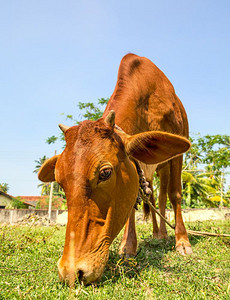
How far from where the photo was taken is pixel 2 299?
197cm

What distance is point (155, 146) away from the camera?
2.93 metres

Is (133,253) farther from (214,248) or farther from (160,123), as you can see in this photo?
(160,123)

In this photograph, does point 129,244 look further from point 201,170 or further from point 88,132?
point 201,170

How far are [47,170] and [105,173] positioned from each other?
1279 millimetres

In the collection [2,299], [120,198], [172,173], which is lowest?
[2,299]

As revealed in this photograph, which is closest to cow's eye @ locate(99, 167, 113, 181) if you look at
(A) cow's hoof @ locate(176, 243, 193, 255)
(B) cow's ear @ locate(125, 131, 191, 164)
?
(B) cow's ear @ locate(125, 131, 191, 164)

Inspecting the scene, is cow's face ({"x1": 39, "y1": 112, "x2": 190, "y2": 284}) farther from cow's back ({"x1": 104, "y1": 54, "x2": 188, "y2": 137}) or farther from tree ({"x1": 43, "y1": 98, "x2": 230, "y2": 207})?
tree ({"x1": 43, "y1": 98, "x2": 230, "y2": 207})

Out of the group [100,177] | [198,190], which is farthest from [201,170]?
[100,177]

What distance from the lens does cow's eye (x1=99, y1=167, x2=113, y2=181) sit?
241cm

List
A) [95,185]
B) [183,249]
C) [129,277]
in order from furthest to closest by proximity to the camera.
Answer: [183,249]
[129,277]
[95,185]

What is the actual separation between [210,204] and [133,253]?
24324 millimetres

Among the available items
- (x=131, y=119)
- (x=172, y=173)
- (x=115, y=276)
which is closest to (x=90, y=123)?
(x=131, y=119)

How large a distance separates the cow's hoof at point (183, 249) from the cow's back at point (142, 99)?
1.75 metres

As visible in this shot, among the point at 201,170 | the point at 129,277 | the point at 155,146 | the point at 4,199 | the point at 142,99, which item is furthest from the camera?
the point at 4,199
